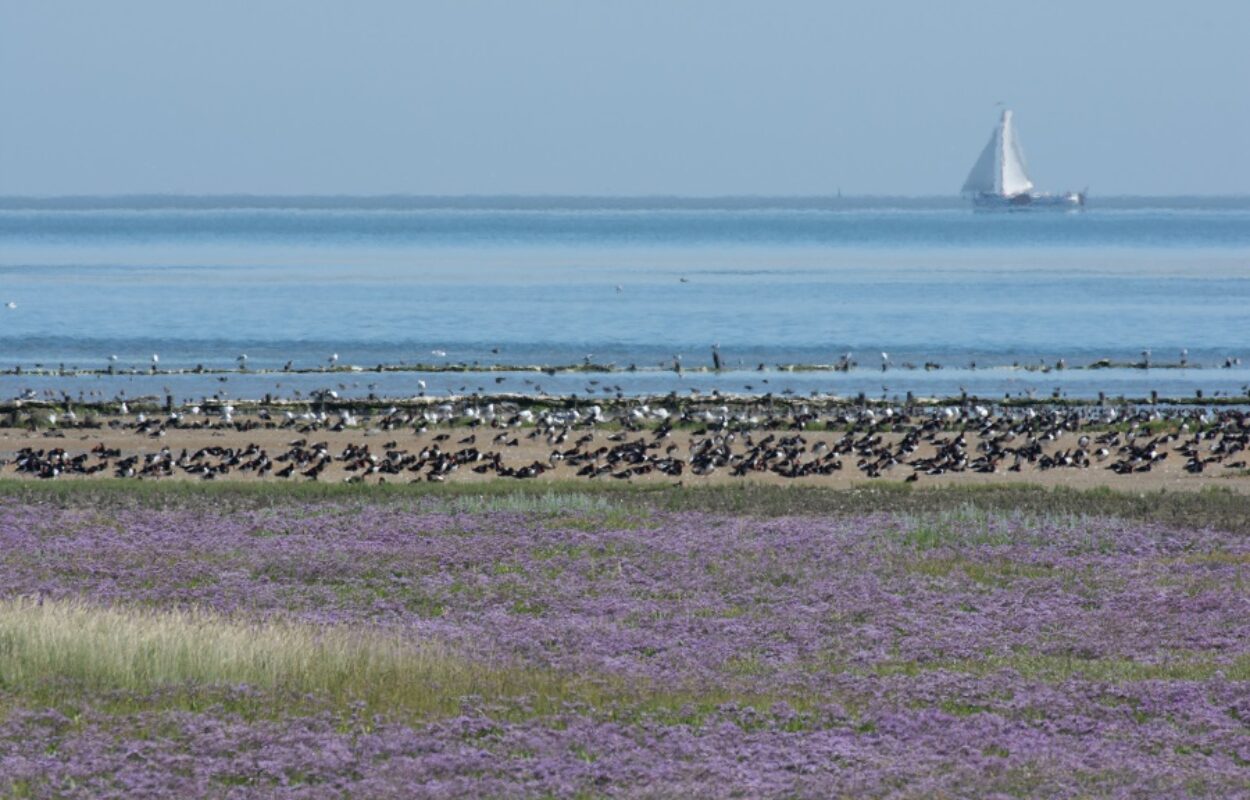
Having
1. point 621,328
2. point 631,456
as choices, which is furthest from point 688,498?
point 621,328

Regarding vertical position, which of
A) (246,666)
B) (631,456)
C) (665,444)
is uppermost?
(246,666)

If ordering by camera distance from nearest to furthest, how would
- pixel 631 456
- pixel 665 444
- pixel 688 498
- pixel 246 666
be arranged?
pixel 246 666 < pixel 688 498 < pixel 631 456 < pixel 665 444

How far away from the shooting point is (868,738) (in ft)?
47.2

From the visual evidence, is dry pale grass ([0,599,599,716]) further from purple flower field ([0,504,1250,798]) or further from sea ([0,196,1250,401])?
sea ([0,196,1250,401])

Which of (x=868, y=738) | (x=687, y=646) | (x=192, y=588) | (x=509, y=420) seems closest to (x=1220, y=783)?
(x=868, y=738)

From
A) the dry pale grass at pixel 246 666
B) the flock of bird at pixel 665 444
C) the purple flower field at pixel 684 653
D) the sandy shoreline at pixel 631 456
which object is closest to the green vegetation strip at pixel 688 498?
the purple flower field at pixel 684 653

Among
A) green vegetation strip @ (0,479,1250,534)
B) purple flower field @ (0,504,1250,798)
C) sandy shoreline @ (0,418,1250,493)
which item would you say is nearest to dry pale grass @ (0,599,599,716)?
purple flower field @ (0,504,1250,798)

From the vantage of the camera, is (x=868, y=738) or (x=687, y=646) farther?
(x=687, y=646)

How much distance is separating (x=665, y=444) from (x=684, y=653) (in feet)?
80.7

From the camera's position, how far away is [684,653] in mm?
18062

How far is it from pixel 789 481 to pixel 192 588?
1646 centimetres

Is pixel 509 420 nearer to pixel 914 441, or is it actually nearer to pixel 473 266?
pixel 914 441

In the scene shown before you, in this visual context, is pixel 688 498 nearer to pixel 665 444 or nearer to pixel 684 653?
pixel 665 444

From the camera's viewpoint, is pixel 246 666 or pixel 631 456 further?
pixel 631 456
